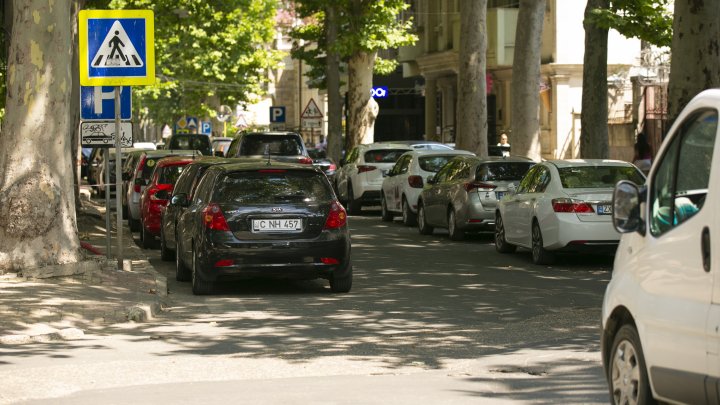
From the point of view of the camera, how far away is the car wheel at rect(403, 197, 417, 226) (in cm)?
2848

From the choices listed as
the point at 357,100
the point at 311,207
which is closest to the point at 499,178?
the point at 311,207

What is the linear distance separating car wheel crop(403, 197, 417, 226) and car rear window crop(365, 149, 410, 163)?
5.00 m

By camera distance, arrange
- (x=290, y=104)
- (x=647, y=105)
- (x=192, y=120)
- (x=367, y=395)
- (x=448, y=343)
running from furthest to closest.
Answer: (x=290, y=104), (x=192, y=120), (x=647, y=105), (x=448, y=343), (x=367, y=395)

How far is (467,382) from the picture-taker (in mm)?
10047

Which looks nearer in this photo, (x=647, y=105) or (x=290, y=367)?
(x=290, y=367)

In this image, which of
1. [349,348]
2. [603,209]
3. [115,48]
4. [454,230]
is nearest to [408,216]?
[454,230]

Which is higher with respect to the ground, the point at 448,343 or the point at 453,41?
the point at 453,41

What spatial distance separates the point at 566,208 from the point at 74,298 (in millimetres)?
7265

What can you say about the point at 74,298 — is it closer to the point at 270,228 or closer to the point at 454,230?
the point at 270,228

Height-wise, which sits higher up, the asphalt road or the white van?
the white van

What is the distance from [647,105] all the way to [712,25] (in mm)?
23679

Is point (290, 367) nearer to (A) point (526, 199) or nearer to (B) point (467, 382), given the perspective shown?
(B) point (467, 382)

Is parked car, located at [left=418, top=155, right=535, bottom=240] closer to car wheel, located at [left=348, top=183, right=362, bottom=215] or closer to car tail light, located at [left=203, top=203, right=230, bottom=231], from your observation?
car wheel, located at [left=348, top=183, right=362, bottom=215]

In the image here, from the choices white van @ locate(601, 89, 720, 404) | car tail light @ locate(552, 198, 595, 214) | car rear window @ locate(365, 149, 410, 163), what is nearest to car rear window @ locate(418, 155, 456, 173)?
car rear window @ locate(365, 149, 410, 163)
